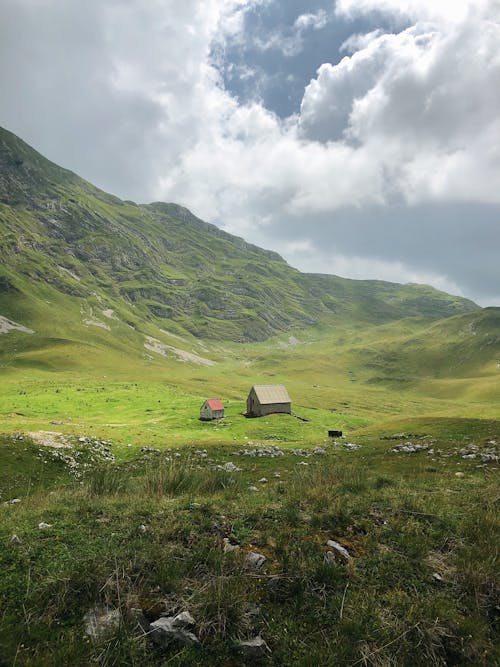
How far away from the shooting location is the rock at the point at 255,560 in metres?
7.68

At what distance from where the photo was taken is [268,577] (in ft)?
23.9

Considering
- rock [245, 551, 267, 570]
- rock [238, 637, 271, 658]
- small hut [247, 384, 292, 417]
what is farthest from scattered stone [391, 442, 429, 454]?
small hut [247, 384, 292, 417]

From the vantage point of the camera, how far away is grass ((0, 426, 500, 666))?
5.80 meters

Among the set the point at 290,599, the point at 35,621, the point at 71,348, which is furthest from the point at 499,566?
the point at 71,348

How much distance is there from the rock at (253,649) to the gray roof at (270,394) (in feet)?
234

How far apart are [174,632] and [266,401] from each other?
7229 cm

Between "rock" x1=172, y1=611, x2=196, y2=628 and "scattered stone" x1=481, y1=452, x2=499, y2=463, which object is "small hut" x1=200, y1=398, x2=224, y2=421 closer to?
"scattered stone" x1=481, y1=452, x2=499, y2=463

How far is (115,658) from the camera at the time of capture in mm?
5535

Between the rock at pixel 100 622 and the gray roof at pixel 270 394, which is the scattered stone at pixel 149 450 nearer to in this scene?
the rock at pixel 100 622

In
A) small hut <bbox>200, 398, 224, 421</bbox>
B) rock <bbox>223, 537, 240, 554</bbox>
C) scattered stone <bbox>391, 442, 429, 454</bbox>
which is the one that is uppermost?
rock <bbox>223, 537, 240, 554</bbox>

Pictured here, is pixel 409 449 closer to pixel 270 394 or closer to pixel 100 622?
pixel 100 622

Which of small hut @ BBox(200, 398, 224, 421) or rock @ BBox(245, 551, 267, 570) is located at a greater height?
rock @ BBox(245, 551, 267, 570)

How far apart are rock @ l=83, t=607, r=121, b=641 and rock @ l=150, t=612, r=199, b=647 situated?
69 cm

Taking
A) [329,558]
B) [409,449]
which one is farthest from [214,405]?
[329,558]
